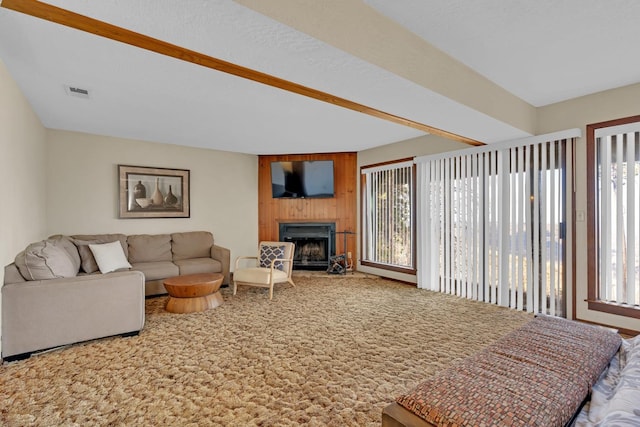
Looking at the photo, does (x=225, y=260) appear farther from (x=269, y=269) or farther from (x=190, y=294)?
(x=190, y=294)

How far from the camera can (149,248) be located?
492 centimetres

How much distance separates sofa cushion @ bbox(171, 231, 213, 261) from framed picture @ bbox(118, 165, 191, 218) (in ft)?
1.30

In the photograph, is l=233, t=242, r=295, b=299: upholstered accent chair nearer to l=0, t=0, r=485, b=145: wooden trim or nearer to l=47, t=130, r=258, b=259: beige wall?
l=47, t=130, r=258, b=259: beige wall

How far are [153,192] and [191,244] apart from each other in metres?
1.09

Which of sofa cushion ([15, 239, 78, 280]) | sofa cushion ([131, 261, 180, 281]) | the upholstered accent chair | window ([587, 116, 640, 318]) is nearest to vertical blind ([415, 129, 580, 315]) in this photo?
window ([587, 116, 640, 318])

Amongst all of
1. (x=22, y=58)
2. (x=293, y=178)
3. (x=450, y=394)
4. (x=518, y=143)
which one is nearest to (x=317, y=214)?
(x=293, y=178)

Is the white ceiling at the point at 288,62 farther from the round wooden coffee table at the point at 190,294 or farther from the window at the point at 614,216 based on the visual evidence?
the round wooden coffee table at the point at 190,294

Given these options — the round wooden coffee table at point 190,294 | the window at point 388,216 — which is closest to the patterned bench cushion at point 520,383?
the round wooden coffee table at point 190,294

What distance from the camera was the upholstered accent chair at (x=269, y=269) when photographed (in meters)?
4.40

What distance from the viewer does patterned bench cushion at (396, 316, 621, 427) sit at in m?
1.10

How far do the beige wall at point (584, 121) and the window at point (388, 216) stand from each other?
82.4 inches

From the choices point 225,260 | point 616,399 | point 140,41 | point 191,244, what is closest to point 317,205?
point 225,260

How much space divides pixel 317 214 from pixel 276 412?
4.53 metres

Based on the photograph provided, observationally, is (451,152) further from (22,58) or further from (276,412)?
(22,58)
